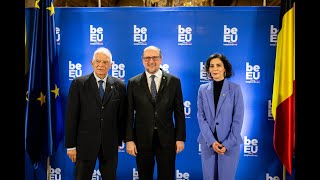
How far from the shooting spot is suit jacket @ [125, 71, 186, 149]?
336cm

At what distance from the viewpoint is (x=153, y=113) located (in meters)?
3.37

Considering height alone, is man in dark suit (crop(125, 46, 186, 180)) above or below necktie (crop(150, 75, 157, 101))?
below

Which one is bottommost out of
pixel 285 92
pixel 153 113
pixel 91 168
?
pixel 91 168

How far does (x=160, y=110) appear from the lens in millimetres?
3363

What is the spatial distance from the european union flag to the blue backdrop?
0.79 ft

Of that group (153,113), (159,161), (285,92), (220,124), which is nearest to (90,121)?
(153,113)

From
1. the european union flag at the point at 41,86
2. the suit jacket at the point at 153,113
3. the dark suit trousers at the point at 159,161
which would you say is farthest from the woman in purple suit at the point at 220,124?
the european union flag at the point at 41,86

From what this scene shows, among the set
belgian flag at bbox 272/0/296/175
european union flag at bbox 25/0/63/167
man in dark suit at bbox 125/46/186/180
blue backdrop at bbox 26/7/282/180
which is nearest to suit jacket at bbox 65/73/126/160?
man in dark suit at bbox 125/46/186/180

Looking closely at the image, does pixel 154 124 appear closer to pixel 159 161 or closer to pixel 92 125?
pixel 159 161

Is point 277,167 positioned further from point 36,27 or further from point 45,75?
point 36,27

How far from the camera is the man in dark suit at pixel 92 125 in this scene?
337 cm

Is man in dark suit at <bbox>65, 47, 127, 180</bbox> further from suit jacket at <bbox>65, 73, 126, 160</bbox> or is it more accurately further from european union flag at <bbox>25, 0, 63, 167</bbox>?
european union flag at <bbox>25, 0, 63, 167</bbox>

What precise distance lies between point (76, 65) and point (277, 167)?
9.06ft

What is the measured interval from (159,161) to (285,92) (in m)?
1.64
